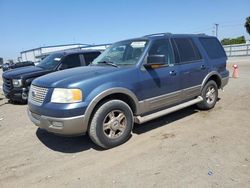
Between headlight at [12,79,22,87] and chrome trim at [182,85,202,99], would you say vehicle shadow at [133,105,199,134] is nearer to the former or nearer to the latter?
chrome trim at [182,85,202,99]

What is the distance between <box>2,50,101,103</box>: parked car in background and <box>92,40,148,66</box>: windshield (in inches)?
123

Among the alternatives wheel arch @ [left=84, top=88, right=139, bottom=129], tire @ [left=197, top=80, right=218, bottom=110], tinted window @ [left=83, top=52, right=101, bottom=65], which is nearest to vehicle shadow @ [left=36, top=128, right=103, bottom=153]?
wheel arch @ [left=84, top=88, right=139, bottom=129]

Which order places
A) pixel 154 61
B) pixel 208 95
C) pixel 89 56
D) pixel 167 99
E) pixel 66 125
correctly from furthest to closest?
pixel 89 56 → pixel 208 95 → pixel 167 99 → pixel 154 61 → pixel 66 125

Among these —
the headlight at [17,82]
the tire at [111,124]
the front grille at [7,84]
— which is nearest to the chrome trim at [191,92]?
the tire at [111,124]

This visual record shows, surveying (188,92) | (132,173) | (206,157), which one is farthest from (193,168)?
(188,92)

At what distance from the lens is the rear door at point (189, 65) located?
218 inches

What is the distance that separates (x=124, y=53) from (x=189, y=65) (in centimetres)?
157

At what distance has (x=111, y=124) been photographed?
441cm

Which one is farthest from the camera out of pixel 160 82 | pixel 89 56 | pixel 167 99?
pixel 89 56

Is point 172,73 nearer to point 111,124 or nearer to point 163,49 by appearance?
point 163,49

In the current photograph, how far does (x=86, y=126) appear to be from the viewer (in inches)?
161

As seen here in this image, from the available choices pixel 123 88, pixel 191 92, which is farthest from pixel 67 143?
pixel 191 92

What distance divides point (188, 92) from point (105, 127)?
2.38 m

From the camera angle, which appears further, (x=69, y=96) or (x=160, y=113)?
(x=160, y=113)
